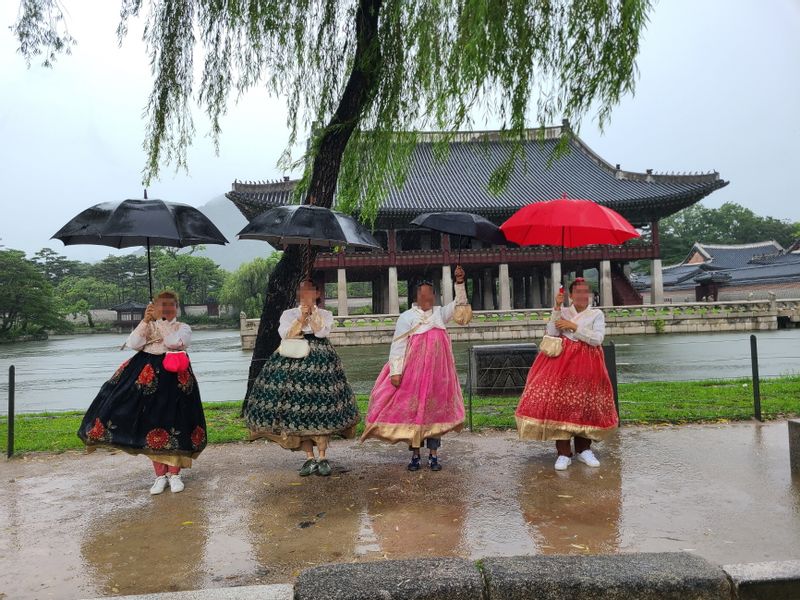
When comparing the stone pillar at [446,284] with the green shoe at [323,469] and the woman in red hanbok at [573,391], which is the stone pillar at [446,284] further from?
the green shoe at [323,469]

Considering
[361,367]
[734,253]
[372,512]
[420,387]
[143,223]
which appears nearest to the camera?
[372,512]

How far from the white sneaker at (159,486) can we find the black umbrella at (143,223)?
5.17ft

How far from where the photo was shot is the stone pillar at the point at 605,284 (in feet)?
99.7

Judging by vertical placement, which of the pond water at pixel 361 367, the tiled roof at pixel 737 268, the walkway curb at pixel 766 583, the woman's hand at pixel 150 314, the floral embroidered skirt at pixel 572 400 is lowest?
the pond water at pixel 361 367

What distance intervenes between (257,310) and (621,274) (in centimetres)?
2815

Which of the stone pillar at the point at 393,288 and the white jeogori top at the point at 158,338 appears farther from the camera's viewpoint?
the stone pillar at the point at 393,288

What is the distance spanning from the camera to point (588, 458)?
4766 mm

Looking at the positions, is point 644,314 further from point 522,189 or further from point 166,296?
point 166,296

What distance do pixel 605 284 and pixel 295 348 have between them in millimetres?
28643

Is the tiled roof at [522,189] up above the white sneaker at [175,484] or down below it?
above

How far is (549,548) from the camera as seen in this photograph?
3.08 metres

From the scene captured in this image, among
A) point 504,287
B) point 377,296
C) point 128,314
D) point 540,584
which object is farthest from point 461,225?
point 128,314

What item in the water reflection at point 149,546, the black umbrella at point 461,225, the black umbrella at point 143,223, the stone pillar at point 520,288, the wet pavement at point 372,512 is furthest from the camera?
Answer: the stone pillar at point 520,288

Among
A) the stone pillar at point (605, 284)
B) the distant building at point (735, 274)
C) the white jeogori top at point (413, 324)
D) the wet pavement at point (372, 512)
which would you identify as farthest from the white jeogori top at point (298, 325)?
the distant building at point (735, 274)
